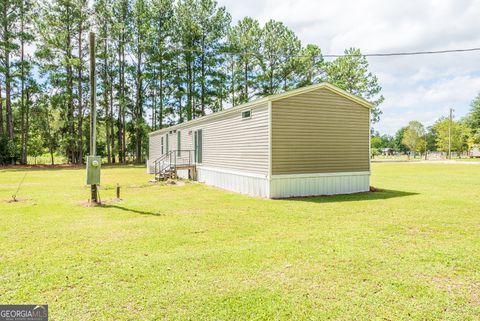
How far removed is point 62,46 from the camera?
29.3m

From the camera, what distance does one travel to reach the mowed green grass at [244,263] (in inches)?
115

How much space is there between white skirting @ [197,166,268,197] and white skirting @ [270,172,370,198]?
1.51 feet

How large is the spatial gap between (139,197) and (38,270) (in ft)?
20.6

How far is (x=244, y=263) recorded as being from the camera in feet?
13.3

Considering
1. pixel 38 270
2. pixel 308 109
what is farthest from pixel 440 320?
pixel 308 109

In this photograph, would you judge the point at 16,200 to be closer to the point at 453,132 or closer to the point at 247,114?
the point at 247,114

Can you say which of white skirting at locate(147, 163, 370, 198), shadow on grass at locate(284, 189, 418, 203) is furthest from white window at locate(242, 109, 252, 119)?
shadow on grass at locate(284, 189, 418, 203)

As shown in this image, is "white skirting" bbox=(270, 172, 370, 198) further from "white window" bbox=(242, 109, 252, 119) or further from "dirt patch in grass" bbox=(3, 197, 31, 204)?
"dirt patch in grass" bbox=(3, 197, 31, 204)

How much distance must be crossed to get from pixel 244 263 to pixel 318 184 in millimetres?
7050

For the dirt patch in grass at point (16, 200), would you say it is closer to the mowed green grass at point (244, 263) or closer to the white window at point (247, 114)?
the mowed green grass at point (244, 263)

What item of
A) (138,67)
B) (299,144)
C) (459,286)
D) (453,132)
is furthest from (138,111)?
(453,132)

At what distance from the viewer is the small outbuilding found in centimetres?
991

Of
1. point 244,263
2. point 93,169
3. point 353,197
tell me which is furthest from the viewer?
point 353,197

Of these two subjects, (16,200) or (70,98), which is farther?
(70,98)
